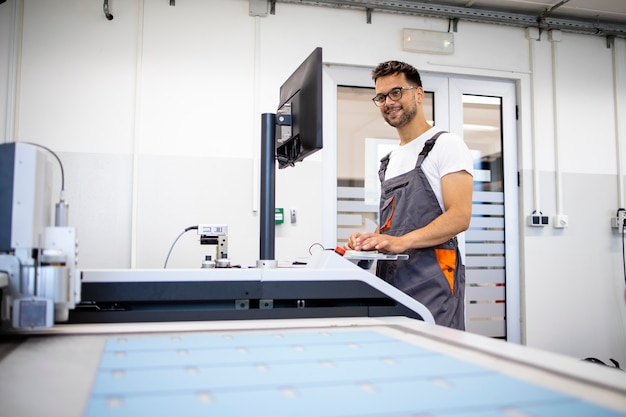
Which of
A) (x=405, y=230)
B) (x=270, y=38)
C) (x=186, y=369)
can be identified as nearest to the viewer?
(x=186, y=369)

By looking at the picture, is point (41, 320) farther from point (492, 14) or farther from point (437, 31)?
point (492, 14)

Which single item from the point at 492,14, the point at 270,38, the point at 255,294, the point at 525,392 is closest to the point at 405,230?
the point at 255,294

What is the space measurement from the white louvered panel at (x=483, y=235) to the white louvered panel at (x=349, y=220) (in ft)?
2.49

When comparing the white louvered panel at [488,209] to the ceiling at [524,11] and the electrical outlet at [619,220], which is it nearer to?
the electrical outlet at [619,220]

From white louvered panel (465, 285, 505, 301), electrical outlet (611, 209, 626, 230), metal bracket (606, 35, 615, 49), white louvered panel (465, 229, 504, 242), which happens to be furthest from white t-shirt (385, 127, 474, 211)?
metal bracket (606, 35, 615, 49)

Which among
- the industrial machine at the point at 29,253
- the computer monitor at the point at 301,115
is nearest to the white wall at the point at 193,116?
the computer monitor at the point at 301,115

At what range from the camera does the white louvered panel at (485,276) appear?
3279 mm

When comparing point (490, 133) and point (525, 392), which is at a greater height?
point (490, 133)

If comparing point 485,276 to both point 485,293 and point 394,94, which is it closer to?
point 485,293

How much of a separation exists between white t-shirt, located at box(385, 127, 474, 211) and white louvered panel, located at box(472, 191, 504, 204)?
1.66 metres

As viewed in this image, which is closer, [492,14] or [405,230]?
[405,230]

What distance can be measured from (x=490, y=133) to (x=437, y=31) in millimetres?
785

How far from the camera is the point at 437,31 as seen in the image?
326cm

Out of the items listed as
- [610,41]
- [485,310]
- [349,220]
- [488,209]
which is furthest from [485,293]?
[610,41]
